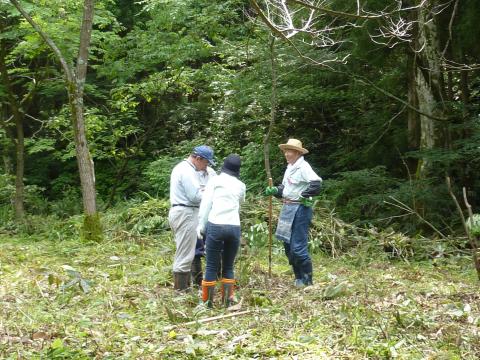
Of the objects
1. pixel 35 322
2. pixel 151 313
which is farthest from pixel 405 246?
pixel 35 322

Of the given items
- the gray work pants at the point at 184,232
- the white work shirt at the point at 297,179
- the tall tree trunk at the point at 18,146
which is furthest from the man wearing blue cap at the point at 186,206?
the tall tree trunk at the point at 18,146

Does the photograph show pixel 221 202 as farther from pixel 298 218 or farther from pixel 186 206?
pixel 298 218

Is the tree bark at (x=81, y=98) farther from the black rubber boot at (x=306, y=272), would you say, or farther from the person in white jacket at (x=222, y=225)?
the black rubber boot at (x=306, y=272)

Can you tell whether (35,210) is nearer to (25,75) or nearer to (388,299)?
(25,75)

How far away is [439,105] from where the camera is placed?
1133cm

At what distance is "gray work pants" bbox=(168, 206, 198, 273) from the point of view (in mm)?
6840

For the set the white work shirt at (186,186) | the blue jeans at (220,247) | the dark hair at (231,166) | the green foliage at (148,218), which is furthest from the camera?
the green foliage at (148,218)

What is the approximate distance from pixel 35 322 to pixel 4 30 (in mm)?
10412

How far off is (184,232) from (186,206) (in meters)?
0.29

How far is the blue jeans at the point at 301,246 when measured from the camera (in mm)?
7223

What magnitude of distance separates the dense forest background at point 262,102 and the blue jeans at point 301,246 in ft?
10.1

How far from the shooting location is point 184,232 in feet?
22.5

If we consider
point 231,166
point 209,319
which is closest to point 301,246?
point 231,166

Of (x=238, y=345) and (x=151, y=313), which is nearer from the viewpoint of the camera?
(x=238, y=345)
